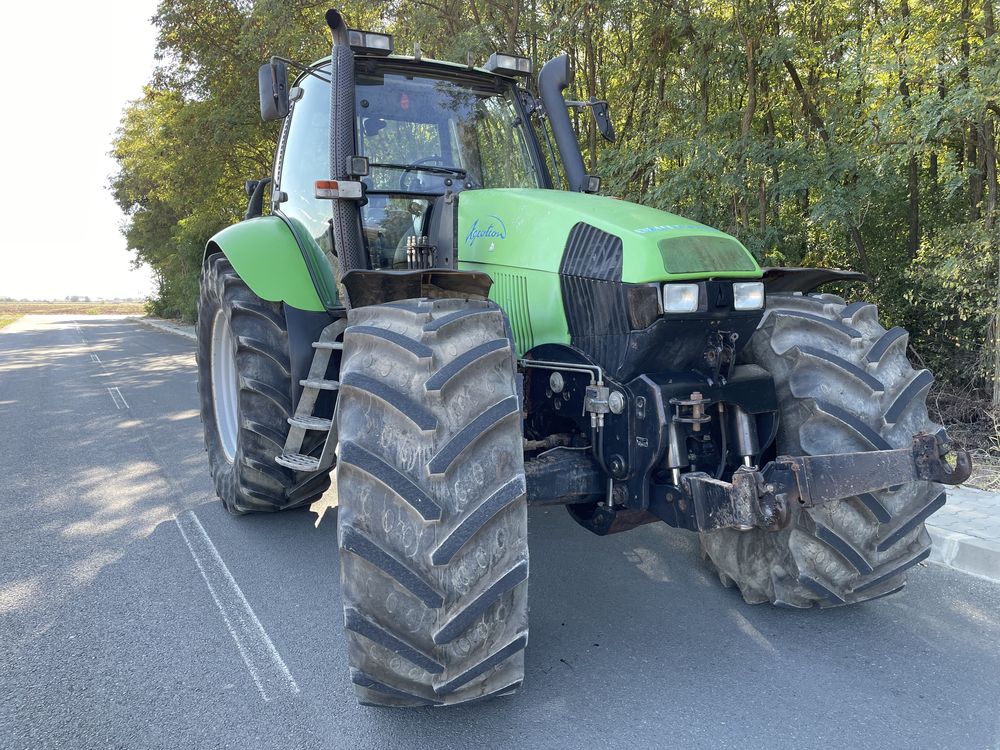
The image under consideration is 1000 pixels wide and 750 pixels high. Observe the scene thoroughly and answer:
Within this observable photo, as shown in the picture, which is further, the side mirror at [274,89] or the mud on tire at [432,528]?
the side mirror at [274,89]

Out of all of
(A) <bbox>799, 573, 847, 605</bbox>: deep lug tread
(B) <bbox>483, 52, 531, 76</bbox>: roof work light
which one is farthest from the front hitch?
(B) <bbox>483, 52, 531, 76</bbox>: roof work light

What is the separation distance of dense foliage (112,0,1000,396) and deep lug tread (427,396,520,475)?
4.39 metres

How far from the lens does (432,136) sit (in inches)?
162

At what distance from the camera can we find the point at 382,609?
242cm

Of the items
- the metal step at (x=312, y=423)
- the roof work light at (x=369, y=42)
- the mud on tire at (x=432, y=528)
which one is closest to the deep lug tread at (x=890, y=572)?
the mud on tire at (x=432, y=528)

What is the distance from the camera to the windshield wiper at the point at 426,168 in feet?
13.2

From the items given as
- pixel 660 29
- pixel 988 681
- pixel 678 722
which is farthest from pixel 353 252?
pixel 660 29

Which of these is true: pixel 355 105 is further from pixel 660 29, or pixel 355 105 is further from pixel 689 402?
pixel 660 29

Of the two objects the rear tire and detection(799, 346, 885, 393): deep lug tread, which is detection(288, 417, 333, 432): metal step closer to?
the rear tire

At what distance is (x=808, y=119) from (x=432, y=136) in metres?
6.07

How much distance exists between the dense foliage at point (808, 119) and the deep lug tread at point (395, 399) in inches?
182

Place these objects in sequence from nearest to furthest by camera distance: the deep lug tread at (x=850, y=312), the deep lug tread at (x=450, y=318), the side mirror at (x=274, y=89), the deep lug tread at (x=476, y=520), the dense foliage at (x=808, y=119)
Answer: the deep lug tread at (x=476, y=520)
the deep lug tread at (x=450, y=318)
the deep lug tread at (x=850, y=312)
the side mirror at (x=274, y=89)
the dense foliage at (x=808, y=119)

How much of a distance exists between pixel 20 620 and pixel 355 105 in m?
2.92

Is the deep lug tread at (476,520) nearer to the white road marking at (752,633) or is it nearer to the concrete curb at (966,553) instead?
the white road marking at (752,633)
